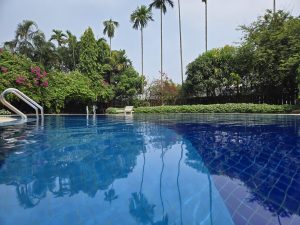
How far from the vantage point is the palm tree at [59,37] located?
38906 mm

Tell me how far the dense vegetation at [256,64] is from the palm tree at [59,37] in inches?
739

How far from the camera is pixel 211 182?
4.87 m

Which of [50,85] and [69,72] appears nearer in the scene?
[50,85]

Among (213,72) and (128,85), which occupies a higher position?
(213,72)

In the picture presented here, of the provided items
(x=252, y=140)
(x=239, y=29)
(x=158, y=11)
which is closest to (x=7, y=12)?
(x=252, y=140)

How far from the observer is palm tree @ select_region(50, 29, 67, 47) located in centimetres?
3891

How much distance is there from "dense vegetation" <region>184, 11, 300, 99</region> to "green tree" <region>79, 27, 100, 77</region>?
450 inches

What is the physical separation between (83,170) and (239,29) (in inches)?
995

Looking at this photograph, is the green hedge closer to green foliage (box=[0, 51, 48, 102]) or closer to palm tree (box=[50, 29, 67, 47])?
green foliage (box=[0, 51, 48, 102])

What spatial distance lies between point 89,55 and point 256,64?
1943 centimetres

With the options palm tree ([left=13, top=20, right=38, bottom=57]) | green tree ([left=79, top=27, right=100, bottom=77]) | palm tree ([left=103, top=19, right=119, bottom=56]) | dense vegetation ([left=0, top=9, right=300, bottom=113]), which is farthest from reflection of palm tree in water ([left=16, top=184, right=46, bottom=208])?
palm tree ([left=103, top=19, right=119, bottom=56])

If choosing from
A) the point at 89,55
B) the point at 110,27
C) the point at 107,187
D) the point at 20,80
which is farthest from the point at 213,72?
the point at 107,187

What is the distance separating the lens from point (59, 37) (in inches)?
1551

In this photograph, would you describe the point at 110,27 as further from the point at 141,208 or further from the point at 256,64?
the point at 141,208
